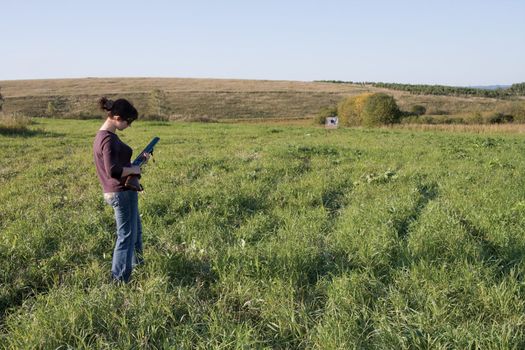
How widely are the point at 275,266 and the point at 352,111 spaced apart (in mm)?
38656

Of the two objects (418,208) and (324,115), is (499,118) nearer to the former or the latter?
(324,115)

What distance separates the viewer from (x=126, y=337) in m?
3.18

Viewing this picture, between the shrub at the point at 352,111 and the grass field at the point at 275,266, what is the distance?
107 ft

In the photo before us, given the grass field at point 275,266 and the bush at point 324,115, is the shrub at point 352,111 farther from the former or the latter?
the grass field at point 275,266

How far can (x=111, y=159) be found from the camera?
12.8 feet

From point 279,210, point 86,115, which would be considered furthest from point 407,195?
point 86,115

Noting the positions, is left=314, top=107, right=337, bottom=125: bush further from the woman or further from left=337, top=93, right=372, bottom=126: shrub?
the woman

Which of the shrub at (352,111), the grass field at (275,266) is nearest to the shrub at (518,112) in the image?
the shrub at (352,111)

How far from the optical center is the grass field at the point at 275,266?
3.21 m

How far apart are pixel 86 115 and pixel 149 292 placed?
39.0 metres

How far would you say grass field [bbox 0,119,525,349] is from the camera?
321 centimetres

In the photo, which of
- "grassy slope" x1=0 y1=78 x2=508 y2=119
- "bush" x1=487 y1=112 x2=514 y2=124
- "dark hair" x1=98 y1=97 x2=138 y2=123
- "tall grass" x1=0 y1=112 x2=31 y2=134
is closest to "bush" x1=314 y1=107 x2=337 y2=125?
"grassy slope" x1=0 y1=78 x2=508 y2=119

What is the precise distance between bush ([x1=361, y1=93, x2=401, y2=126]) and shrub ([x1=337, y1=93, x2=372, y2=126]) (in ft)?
5.01

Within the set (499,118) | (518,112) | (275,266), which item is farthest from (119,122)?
(518,112)
